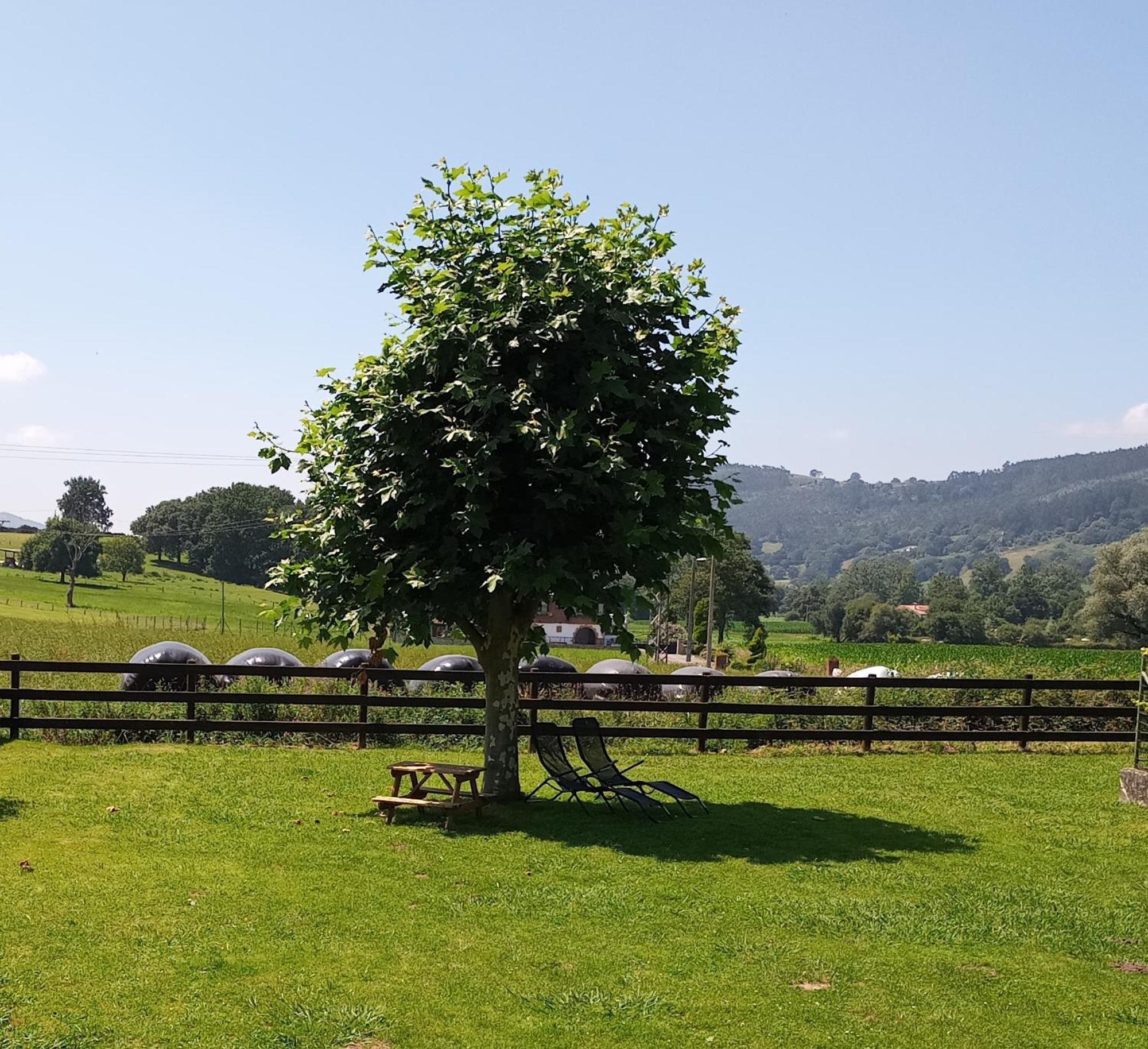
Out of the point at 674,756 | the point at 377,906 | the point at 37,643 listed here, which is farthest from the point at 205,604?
the point at 377,906

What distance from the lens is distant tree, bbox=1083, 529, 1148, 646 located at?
266 feet

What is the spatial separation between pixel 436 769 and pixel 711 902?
4.12 meters

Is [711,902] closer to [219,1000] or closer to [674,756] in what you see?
[219,1000]

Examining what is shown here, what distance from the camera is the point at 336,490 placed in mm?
12836

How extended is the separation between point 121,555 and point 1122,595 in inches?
3615

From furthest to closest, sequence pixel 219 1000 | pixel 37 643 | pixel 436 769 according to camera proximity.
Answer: pixel 37 643
pixel 436 769
pixel 219 1000

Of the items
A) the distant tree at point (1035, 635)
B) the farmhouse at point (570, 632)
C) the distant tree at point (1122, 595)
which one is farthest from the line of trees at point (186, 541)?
the distant tree at point (1035, 635)

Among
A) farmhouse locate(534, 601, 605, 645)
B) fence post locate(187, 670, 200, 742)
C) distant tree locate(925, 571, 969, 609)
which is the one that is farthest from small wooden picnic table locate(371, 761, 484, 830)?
distant tree locate(925, 571, 969, 609)

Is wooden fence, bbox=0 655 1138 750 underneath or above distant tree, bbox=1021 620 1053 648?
above

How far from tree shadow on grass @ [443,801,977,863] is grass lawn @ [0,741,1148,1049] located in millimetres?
49

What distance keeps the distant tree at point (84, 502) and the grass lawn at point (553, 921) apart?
17446 cm

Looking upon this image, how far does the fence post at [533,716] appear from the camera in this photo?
16.0m

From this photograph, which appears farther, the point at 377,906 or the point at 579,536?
the point at 579,536

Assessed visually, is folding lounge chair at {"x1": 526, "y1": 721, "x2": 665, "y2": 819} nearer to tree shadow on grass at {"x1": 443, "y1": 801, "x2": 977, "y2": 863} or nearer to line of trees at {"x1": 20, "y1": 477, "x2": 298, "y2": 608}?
tree shadow on grass at {"x1": 443, "y1": 801, "x2": 977, "y2": 863}
